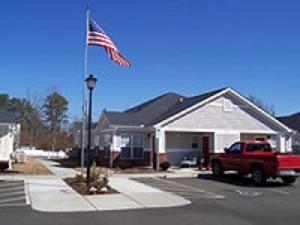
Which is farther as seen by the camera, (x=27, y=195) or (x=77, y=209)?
(x=27, y=195)

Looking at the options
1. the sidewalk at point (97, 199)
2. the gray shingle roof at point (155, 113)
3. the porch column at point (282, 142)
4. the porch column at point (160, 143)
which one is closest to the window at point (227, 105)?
the gray shingle roof at point (155, 113)

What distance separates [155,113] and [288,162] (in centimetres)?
1818

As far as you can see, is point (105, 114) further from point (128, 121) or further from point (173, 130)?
point (173, 130)

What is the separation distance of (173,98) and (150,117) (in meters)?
7.06

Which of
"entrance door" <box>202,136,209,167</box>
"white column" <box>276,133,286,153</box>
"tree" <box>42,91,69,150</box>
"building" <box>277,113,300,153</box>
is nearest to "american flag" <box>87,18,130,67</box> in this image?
"entrance door" <box>202,136,209,167</box>

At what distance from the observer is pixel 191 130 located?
33.6m

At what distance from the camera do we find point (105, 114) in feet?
119

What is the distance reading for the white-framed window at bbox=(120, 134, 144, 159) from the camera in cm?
3425

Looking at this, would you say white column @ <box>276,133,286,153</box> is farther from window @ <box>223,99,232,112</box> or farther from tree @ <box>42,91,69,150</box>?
tree @ <box>42,91,69,150</box>

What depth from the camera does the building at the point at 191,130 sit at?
110 feet

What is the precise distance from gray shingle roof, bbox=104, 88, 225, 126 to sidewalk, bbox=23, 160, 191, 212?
44.6 feet

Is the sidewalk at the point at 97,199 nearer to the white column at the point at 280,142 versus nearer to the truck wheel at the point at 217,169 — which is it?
the truck wheel at the point at 217,169

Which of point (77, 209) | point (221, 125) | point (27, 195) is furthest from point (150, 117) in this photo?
point (77, 209)

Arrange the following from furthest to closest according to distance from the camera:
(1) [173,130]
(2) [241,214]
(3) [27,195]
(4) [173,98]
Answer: (4) [173,98]
(1) [173,130]
(3) [27,195]
(2) [241,214]
